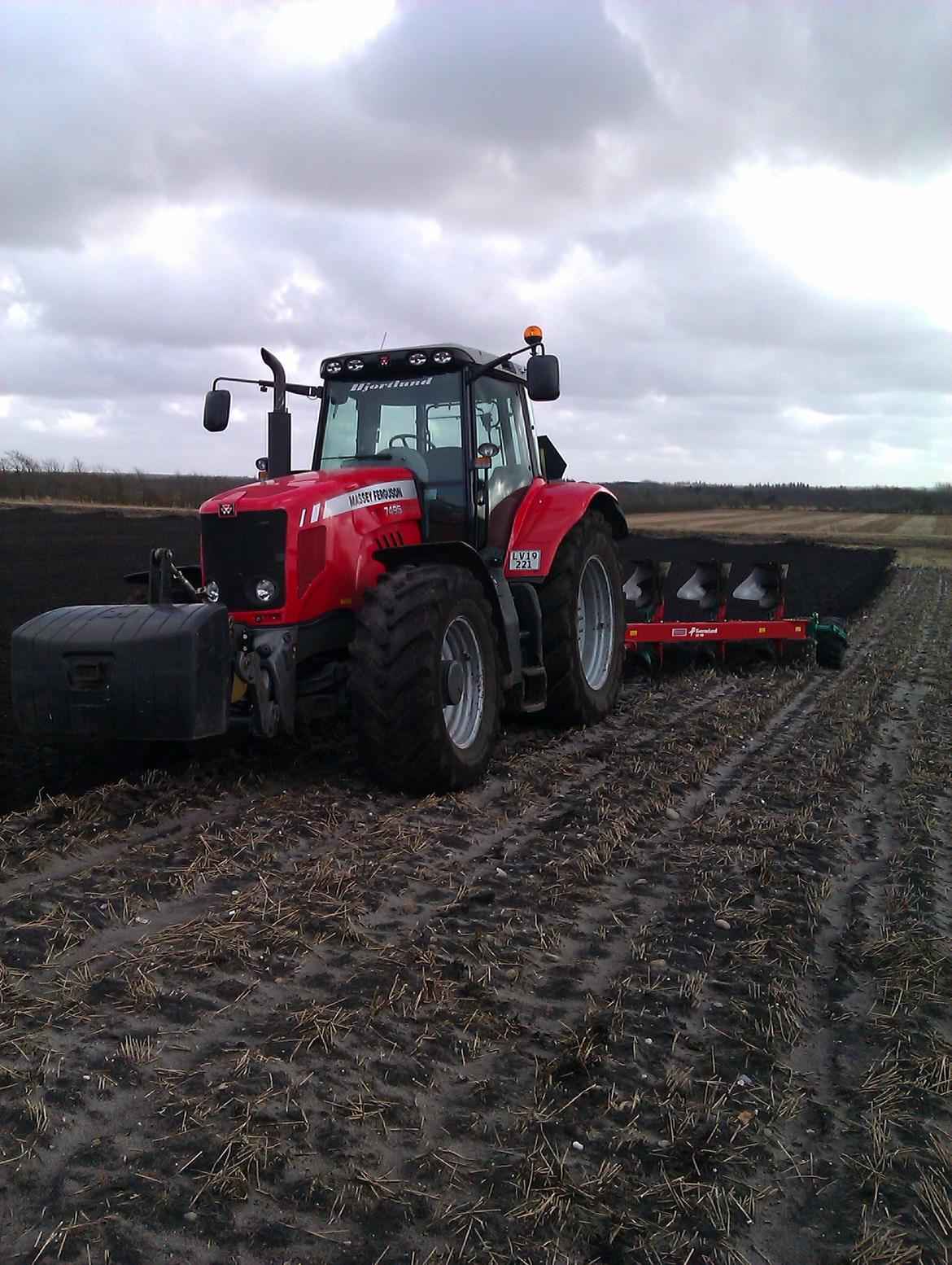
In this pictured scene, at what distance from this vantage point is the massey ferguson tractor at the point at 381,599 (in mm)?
4945

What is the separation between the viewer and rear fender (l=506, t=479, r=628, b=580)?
716 cm

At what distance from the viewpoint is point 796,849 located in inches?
193

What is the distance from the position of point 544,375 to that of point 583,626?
96.1 inches

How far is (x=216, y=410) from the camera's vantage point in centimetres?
648

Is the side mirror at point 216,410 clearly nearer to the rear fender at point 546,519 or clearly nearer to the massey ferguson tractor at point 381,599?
the massey ferguson tractor at point 381,599

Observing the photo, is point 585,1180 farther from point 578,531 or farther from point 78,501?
point 78,501

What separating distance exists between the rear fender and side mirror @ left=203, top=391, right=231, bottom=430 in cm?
197

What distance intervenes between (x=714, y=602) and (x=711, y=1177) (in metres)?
8.62

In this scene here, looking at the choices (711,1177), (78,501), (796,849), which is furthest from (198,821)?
(78,501)

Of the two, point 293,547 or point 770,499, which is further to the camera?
point 770,499

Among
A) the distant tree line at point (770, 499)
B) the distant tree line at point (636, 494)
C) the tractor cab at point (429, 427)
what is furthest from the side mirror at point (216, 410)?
the distant tree line at point (770, 499)

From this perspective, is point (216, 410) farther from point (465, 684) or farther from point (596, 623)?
point (596, 623)

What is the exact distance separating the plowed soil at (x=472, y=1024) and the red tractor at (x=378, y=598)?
1.51 ft

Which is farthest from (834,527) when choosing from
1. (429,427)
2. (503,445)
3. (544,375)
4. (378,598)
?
(378,598)
